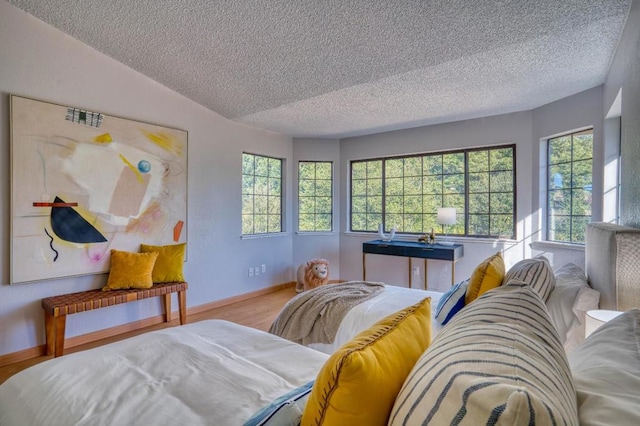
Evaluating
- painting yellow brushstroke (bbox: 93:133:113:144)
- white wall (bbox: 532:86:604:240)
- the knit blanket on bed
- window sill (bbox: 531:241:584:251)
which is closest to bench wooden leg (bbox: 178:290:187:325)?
the knit blanket on bed

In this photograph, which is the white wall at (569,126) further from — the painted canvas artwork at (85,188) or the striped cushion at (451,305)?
the painted canvas artwork at (85,188)

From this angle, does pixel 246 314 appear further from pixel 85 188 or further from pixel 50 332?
pixel 85 188

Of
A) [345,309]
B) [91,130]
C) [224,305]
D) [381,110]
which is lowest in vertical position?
[224,305]

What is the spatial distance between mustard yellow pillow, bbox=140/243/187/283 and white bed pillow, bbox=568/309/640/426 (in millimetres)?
3368

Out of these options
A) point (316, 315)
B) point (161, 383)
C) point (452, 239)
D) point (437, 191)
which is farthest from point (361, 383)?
point (437, 191)

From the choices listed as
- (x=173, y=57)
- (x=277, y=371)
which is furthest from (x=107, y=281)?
(x=277, y=371)

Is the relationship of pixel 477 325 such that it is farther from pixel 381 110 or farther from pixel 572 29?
pixel 381 110

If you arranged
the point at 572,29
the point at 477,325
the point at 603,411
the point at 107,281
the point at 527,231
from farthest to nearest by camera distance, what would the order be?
1. the point at 527,231
2. the point at 107,281
3. the point at 572,29
4. the point at 477,325
5. the point at 603,411

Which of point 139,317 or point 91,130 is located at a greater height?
point 91,130

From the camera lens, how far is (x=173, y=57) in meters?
3.08

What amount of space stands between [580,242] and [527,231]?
56cm

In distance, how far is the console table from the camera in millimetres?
4039

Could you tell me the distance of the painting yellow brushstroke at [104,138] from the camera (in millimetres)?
3121

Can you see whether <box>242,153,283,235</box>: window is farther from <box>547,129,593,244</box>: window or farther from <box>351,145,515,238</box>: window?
<box>547,129,593,244</box>: window
